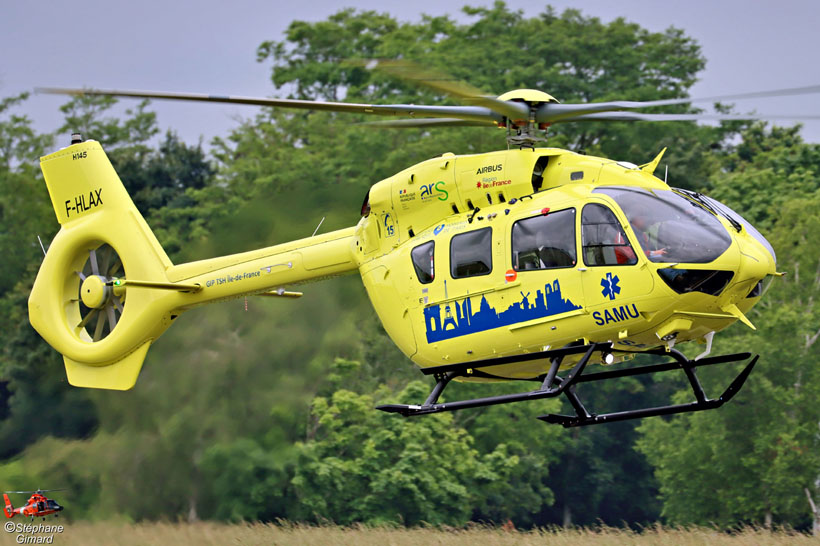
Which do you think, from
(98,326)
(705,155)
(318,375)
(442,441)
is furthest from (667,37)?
(98,326)

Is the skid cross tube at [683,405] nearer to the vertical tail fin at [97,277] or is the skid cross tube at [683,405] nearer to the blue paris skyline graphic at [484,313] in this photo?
the blue paris skyline graphic at [484,313]

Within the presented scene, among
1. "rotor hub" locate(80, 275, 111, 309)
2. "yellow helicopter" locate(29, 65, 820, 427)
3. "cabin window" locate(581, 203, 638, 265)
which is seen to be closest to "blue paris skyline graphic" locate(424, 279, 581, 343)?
"yellow helicopter" locate(29, 65, 820, 427)

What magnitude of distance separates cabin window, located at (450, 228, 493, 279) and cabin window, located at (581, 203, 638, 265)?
1.03m

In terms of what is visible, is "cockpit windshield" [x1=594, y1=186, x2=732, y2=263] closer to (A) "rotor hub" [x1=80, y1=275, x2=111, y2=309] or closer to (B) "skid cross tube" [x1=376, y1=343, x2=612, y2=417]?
(B) "skid cross tube" [x1=376, y1=343, x2=612, y2=417]

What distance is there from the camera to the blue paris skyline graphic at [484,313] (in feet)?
33.0

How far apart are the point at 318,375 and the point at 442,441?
693cm

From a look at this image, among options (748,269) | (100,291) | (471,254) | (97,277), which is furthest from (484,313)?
(97,277)

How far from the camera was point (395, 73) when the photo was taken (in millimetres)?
9367

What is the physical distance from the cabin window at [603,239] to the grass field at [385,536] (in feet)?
12.1

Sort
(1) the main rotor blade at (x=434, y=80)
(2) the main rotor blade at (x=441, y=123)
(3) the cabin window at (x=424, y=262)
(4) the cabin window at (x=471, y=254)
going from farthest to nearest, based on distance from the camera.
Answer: (2) the main rotor blade at (x=441, y=123)
(3) the cabin window at (x=424, y=262)
(4) the cabin window at (x=471, y=254)
(1) the main rotor blade at (x=434, y=80)

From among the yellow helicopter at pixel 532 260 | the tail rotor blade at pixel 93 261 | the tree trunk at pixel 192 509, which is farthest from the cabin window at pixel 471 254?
the tree trunk at pixel 192 509

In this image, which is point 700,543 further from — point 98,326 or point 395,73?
point 98,326

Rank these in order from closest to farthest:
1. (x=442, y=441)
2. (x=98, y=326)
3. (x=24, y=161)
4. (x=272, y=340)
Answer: (x=98, y=326) < (x=272, y=340) < (x=442, y=441) < (x=24, y=161)

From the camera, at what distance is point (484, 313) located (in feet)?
34.5
